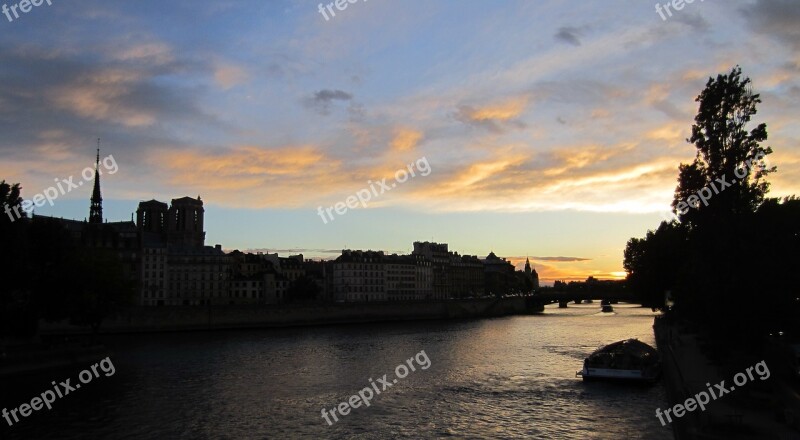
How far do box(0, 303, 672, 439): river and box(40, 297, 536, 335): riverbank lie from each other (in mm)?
31917

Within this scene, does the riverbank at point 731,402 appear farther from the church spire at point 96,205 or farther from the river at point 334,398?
the church spire at point 96,205

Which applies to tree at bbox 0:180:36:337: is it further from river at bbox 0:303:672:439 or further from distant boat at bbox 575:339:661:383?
distant boat at bbox 575:339:661:383

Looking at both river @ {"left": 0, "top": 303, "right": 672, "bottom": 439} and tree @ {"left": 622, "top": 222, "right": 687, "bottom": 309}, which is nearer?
river @ {"left": 0, "top": 303, "right": 672, "bottom": 439}

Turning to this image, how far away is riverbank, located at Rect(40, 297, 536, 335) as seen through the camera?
102812 millimetres

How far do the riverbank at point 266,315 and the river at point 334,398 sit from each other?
3192 cm

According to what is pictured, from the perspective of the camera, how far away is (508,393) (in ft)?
147

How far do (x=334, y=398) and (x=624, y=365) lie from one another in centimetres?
2192

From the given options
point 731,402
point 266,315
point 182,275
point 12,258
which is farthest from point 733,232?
point 182,275

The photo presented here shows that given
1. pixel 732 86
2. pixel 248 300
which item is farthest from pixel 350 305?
pixel 732 86

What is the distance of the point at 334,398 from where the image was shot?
141ft

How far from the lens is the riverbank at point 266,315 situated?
103 meters

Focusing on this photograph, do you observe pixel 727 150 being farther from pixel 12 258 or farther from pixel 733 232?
pixel 12 258

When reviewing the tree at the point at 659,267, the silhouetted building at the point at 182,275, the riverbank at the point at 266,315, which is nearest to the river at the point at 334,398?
the tree at the point at 659,267

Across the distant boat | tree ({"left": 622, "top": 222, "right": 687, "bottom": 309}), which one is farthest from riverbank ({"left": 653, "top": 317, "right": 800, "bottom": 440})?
tree ({"left": 622, "top": 222, "right": 687, "bottom": 309})
